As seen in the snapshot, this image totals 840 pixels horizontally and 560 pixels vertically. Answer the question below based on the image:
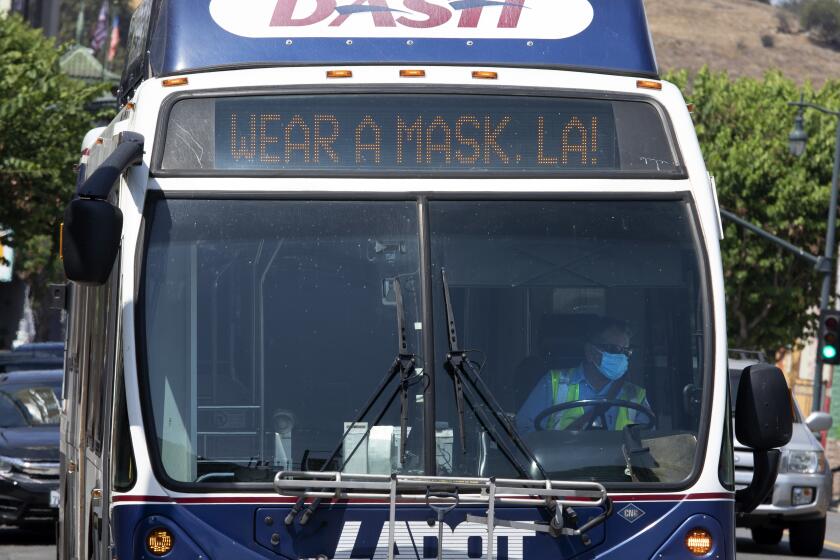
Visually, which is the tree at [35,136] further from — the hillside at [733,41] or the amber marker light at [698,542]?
the hillside at [733,41]

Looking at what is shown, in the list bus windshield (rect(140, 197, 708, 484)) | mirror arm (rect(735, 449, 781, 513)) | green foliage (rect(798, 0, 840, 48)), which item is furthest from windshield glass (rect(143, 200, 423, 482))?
green foliage (rect(798, 0, 840, 48))

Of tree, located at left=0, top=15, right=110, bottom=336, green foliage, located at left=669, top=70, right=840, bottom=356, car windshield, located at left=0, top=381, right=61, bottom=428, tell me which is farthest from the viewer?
green foliage, located at left=669, top=70, right=840, bottom=356

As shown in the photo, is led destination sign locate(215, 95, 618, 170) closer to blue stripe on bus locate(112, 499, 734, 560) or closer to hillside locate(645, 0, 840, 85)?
blue stripe on bus locate(112, 499, 734, 560)

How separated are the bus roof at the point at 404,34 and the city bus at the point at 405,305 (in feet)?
0.05

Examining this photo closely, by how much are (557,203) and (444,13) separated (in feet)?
3.53

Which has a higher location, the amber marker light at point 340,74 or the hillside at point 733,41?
the hillside at point 733,41

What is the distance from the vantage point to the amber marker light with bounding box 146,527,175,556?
609cm

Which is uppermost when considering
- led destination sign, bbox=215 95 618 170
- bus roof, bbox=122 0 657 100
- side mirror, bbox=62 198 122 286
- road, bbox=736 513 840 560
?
bus roof, bbox=122 0 657 100

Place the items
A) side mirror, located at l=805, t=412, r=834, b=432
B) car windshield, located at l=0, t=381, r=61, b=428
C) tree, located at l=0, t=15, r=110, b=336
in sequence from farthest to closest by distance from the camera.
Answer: tree, located at l=0, t=15, r=110, b=336 → car windshield, located at l=0, t=381, r=61, b=428 → side mirror, located at l=805, t=412, r=834, b=432

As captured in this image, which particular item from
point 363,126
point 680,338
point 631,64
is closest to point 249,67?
point 363,126

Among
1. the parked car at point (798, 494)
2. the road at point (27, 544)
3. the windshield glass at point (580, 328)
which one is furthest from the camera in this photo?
the parked car at point (798, 494)

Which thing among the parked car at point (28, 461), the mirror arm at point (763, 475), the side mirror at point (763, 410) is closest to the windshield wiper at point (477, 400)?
the side mirror at point (763, 410)

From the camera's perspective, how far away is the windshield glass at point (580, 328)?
20.7ft

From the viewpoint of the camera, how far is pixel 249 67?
6898 millimetres
